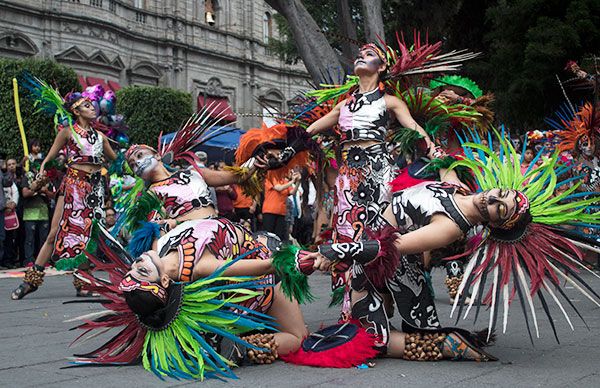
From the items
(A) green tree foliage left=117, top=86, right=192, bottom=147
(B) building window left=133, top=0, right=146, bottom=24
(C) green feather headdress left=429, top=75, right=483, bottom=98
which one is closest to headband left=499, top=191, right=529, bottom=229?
(C) green feather headdress left=429, top=75, right=483, bottom=98

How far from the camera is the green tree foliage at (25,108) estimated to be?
56.1 feet

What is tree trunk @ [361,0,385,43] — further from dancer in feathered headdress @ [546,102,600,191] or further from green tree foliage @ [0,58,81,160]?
green tree foliage @ [0,58,81,160]

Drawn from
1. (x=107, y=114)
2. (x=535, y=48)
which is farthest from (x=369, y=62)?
(x=535, y=48)

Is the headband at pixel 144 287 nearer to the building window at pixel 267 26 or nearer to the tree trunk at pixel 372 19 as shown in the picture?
the tree trunk at pixel 372 19

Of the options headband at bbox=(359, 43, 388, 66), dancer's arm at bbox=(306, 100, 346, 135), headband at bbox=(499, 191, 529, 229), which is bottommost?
headband at bbox=(499, 191, 529, 229)

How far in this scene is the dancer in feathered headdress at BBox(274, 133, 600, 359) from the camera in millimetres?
3791

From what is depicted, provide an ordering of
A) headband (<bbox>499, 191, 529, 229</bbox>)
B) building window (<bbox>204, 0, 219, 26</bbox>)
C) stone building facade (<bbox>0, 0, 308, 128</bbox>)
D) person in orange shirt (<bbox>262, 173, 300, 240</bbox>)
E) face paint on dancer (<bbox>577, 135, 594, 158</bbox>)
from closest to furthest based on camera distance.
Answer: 1. headband (<bbox>499, 191, 529, 229</bbox>)
2. face paint on dancer (<bbox>577, 135, 594, 158</bbox>)
3. person in orange shirt (<bbox>262, 173, 300, 240</bbox>)
4. stone building facade (<bbox>0, 0, 308, 128</bbox>)
5. building window (<bbox>204, 0, 219, 26</bbox>)

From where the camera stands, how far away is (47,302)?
24.6ft

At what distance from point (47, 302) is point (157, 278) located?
4087mm

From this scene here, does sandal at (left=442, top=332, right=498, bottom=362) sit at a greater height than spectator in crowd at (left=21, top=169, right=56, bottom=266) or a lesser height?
lesser

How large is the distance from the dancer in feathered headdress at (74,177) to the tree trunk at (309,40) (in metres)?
5.26

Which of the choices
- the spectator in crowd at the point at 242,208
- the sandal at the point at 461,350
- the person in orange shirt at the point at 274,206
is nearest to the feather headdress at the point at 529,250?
the sandal at the point at 461,350

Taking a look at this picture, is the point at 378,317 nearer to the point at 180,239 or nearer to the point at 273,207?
the point at 180,239

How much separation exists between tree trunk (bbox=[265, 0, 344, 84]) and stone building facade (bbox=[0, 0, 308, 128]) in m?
8.49
